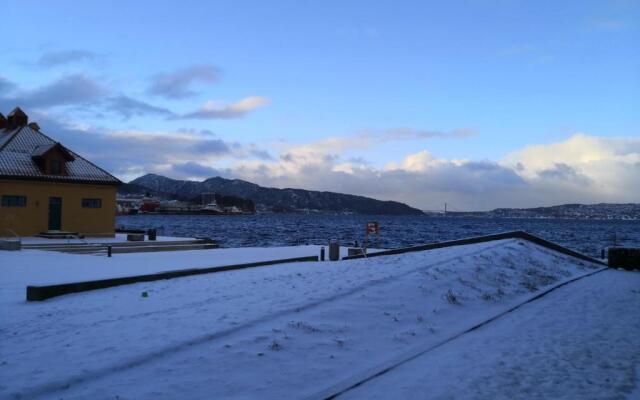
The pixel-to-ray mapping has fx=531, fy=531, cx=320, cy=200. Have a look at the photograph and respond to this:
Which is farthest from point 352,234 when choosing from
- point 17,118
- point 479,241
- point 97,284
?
point 97,284

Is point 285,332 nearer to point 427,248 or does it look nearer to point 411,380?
point 411,380

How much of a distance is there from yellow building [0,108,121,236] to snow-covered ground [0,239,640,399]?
54.8ft

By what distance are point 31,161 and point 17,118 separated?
22.0ft

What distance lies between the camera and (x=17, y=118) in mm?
36688

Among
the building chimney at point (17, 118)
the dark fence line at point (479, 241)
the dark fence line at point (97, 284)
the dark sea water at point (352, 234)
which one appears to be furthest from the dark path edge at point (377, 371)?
the building chimney at point (17, 118)

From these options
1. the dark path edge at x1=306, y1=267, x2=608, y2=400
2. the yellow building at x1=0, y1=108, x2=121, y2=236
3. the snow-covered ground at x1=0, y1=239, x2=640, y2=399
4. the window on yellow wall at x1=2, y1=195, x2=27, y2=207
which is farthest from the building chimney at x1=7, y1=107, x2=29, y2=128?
the dark path edge at x1=306, y1=267, x2=608, y2=400

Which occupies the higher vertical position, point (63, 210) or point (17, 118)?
point (17, 118)

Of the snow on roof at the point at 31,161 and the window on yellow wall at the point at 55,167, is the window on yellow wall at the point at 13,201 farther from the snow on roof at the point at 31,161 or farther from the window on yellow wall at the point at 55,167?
the window on yellow wall at the point at 55,167

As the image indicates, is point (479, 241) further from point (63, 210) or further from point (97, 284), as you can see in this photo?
point (63, 210)

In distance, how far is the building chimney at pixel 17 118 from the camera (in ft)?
120

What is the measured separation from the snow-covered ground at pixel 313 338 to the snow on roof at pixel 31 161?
1726 centimetres

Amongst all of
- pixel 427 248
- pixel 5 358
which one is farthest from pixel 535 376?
pixel 427 248

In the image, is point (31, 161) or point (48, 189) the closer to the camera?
point (48, 189)

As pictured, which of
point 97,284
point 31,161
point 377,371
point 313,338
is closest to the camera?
point 377,371
